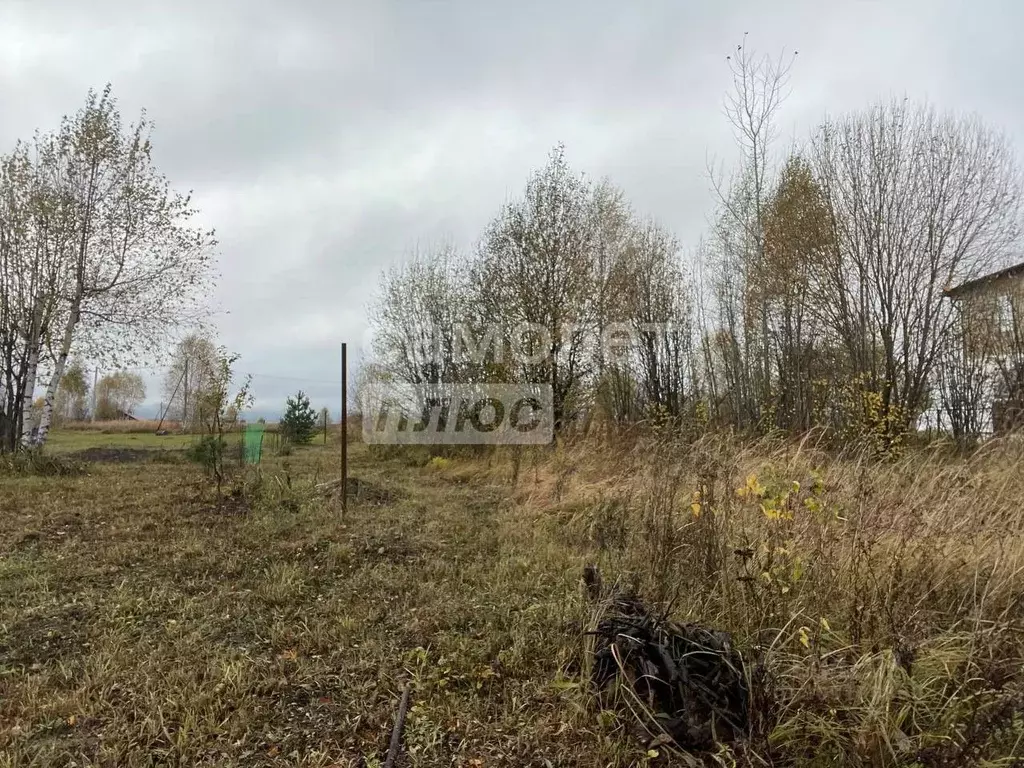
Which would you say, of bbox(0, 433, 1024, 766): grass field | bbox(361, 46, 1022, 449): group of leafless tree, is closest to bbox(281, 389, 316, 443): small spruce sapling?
bbox(361, 46, 1022, 449): group of leafless tree

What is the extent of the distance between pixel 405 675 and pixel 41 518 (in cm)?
490

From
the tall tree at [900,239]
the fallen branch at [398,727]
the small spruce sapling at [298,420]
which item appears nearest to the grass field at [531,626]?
the fallen branch at [398,727]

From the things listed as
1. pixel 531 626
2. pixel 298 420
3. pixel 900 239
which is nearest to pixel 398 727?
pixel 531 626

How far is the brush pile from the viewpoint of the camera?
1797 mm

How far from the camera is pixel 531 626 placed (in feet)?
9.02

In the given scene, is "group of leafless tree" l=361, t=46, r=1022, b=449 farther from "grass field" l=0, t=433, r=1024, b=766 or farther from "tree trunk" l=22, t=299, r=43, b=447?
"tree trunk" l=22, t=299, r=43, b=447

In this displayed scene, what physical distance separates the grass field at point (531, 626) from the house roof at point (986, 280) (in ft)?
16.3

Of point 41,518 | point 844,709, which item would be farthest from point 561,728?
point 41,518

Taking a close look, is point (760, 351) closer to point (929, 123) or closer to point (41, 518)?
point (929, 123)

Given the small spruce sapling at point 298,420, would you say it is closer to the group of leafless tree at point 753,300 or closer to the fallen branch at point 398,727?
the group of leafless tree at point 753,300

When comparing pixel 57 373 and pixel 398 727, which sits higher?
pixel 57 373

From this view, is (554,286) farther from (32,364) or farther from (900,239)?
(32,364)

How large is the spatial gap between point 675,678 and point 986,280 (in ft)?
30.0

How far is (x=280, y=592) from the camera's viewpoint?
3246 mm
